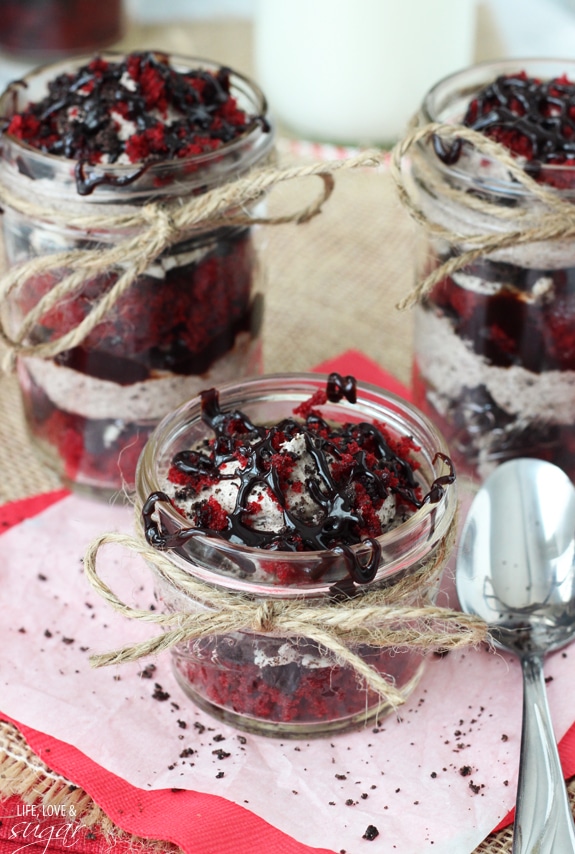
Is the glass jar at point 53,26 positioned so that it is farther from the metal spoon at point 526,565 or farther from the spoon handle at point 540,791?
the spoon handle at point 540,791

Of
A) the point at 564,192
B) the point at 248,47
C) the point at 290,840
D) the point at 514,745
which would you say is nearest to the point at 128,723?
the point at 290,840

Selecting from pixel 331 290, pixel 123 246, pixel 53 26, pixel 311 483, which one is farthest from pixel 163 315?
pixel 53 26

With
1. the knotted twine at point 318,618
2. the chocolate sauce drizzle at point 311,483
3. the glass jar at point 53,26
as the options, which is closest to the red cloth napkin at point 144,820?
the knotted twine at point 318,618

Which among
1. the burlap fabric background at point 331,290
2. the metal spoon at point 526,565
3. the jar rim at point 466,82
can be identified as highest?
the jar rim at point 466,82

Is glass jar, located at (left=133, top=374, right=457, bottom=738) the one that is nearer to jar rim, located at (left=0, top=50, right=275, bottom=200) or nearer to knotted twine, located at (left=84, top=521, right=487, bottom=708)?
knotted twine, located at (left=84, top=521, right=487, bottom=708)

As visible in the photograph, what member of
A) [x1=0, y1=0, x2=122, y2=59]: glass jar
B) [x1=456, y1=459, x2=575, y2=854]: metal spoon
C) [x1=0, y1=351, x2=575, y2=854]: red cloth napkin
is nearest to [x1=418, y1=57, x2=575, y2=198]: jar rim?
[x1=456, y1=459, x2=575, y2=854]: metal spoon

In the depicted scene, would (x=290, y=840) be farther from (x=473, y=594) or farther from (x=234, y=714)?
(x=473, y=594)
